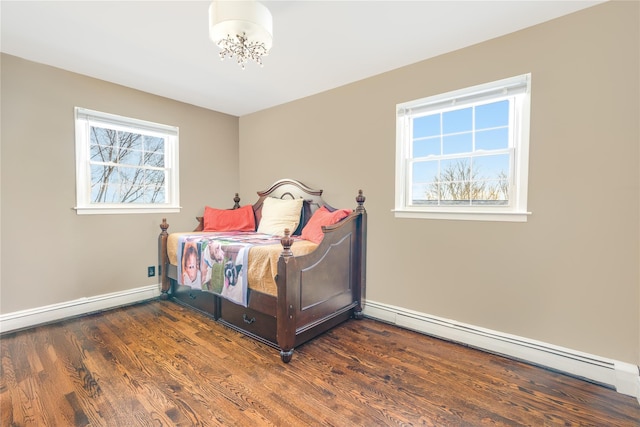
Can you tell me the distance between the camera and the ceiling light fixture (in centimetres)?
155

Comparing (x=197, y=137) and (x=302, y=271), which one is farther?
(x=197, y=137)

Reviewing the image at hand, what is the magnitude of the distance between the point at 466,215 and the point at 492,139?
1.98ft

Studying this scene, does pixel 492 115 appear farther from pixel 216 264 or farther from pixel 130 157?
pixel 130 157

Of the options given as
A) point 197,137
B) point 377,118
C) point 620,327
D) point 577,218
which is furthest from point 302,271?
point 197,137

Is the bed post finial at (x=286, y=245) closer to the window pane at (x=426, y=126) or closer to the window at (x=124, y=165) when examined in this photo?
the window pane at (x=426, y=126)

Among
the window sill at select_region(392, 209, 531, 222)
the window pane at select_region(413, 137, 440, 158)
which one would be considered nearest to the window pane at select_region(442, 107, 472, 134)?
the window pane at select_region(413, 137, 440, 158)

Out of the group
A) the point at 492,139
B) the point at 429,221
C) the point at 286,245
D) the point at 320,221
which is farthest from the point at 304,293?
the point at 492,139

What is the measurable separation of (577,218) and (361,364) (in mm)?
1673

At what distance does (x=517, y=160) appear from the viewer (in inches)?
80.9

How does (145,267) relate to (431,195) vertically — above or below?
below

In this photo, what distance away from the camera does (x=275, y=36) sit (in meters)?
2.10

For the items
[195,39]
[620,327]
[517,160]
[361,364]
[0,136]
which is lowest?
[361,364]

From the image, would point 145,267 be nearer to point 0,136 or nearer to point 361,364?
point 0,136

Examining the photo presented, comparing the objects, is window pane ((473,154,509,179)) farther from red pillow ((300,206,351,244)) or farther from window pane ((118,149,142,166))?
window pane ((118,149,142,166))
